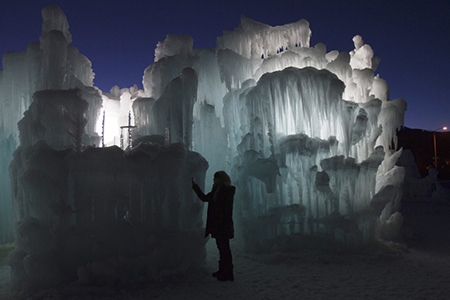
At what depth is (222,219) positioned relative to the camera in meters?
6.43

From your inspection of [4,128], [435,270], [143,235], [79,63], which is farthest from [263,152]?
[4,128]

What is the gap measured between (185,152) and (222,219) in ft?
5.79

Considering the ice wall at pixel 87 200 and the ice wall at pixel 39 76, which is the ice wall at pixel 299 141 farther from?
the ice wall at pixel 87 200

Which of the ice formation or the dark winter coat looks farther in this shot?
the ice formation

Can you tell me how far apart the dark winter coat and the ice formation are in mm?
1047

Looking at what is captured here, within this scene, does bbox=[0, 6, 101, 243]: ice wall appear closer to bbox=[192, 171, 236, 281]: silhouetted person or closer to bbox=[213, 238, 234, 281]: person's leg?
bbox=[192, 171, 236, 281]: silhouetted person

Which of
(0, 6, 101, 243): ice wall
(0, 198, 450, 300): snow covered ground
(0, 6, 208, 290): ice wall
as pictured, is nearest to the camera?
(0, 198, 450, 300): snow covered ground

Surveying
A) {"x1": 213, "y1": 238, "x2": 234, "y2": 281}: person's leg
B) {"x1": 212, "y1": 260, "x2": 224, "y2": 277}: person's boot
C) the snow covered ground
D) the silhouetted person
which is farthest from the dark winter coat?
the snow covered ground

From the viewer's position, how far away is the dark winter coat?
6.43 meters

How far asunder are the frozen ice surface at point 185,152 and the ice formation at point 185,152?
31 mm

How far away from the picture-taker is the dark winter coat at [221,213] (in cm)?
643

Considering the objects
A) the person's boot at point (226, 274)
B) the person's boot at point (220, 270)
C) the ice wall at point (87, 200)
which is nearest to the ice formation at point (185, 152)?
the ice wall at point (87, 200)

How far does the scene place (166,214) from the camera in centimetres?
735

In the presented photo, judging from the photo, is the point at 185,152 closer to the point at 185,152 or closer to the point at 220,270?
the point at 185,152
